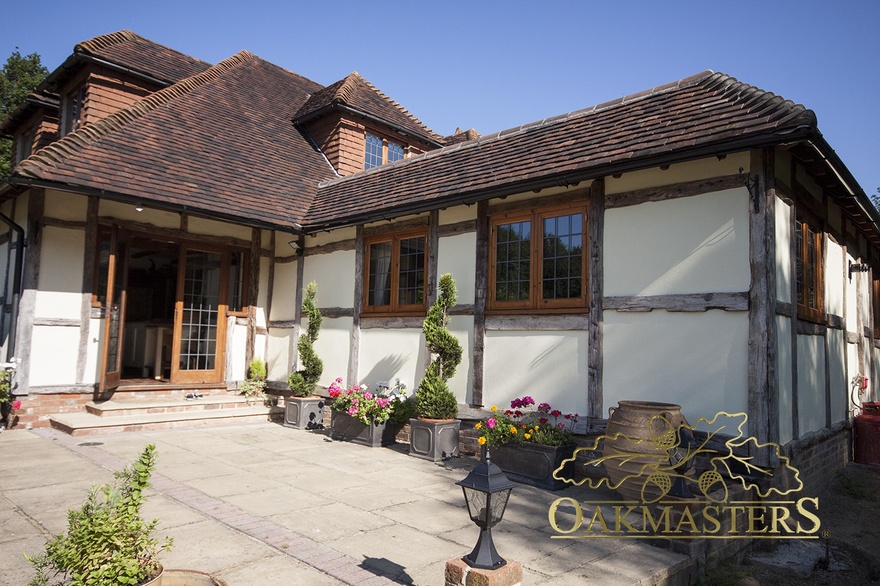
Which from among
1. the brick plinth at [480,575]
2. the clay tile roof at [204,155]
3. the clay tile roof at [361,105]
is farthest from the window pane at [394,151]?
the brick plinth at [480,575]

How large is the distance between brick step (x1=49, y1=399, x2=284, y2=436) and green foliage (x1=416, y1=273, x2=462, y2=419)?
406 centimetres

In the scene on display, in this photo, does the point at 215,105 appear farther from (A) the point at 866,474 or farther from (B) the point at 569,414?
(A) the point at 866,474

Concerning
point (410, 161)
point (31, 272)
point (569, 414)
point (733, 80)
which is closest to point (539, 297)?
point (569, 414)

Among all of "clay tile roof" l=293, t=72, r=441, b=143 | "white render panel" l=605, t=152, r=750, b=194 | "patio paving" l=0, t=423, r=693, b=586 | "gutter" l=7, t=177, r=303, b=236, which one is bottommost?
"patio paving" l=0, t=423, r=693, b=586

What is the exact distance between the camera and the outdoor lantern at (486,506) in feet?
10.9

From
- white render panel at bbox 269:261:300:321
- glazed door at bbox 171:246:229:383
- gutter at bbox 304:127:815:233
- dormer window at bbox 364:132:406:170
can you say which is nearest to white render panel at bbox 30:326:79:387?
glazed door at bbox 171:246:229:383

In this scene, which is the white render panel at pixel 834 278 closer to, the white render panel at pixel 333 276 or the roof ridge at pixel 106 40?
the white render panel at pixel 333 276

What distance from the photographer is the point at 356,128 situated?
1465 centimetres

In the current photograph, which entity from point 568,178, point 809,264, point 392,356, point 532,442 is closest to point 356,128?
point 392,356

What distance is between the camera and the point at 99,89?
12.8 metres

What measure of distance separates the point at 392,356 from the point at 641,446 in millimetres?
5232

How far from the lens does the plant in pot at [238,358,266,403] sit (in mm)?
11719

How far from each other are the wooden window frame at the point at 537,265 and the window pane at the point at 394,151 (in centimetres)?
787

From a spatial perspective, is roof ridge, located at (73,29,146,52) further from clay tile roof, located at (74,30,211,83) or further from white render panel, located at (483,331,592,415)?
white render panel, located at (483,331,592,415)
